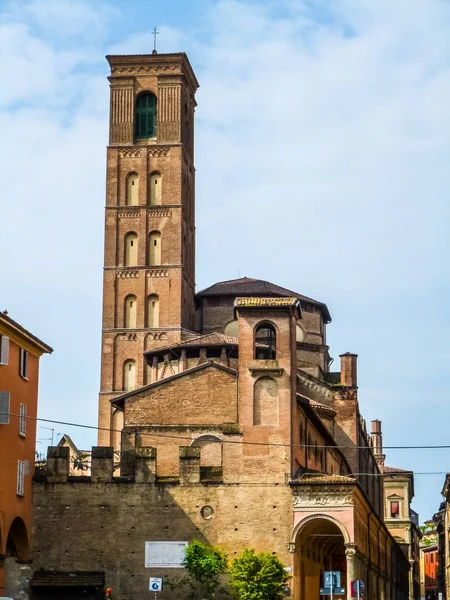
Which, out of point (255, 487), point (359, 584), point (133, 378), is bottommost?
point (359, 584)

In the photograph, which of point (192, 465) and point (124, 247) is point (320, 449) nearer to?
point (192, 465)

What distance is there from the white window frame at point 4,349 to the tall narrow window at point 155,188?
4284 centimetres

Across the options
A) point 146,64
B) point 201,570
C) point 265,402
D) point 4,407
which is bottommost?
point 201,570

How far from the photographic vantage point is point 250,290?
269 ft

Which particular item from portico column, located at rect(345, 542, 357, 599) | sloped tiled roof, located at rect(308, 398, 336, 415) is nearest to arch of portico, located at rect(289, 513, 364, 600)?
portico column, located at rect(345, 542, 357, 599)

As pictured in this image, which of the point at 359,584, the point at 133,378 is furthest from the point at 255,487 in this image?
the point at 133,378

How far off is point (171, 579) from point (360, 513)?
961 centimetres

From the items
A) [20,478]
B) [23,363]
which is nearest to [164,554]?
[20,478]

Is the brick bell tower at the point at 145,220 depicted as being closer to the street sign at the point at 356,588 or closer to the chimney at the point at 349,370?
the chimney at the point at 349,370

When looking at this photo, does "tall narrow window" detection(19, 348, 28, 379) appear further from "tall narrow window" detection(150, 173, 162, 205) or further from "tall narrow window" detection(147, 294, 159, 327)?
"tall narrow window" detection(150, 173, 162, 205)

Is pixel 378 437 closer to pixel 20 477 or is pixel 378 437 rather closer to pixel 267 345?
pixel 267 345

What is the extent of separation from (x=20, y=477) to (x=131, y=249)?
1594 inches

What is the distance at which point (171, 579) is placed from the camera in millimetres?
44500

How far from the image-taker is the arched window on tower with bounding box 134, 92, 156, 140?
8550 cm
